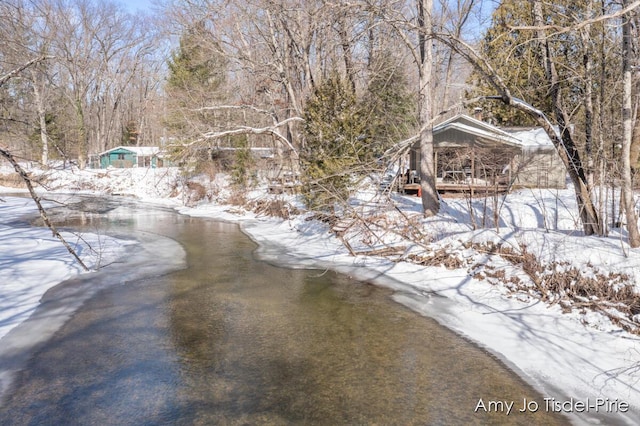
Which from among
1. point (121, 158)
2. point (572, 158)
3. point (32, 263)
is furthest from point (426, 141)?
point (121, 158)

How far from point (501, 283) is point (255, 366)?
578 cm

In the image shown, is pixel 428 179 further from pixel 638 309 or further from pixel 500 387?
pixel 500 387

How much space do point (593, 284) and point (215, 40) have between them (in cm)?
2197

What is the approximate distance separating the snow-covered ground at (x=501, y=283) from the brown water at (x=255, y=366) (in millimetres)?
602

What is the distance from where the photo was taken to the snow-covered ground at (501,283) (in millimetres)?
5605

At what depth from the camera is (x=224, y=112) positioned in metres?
30.0

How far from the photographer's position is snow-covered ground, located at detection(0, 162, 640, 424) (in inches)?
221

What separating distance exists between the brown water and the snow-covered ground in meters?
0.60

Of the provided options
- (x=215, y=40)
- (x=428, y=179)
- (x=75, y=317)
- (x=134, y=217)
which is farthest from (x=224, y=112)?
(x=75, y=317)

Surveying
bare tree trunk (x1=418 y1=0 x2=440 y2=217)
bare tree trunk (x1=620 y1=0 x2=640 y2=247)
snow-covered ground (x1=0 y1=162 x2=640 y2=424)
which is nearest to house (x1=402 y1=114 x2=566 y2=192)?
snow-covered ground (x1=0 y1=162 x2=640 y2=424)

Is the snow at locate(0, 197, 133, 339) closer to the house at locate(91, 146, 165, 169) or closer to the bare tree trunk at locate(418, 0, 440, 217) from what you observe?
the bare tree trunk at locate(418, 0, 440, 217)

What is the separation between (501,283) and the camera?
9.32 meters

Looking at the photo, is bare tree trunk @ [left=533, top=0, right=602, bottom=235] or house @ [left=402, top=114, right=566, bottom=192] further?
house @ [left=402, top=114, right=566, bottom=192]

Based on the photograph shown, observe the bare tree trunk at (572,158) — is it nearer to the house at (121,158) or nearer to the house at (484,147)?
the house at (484,147)
